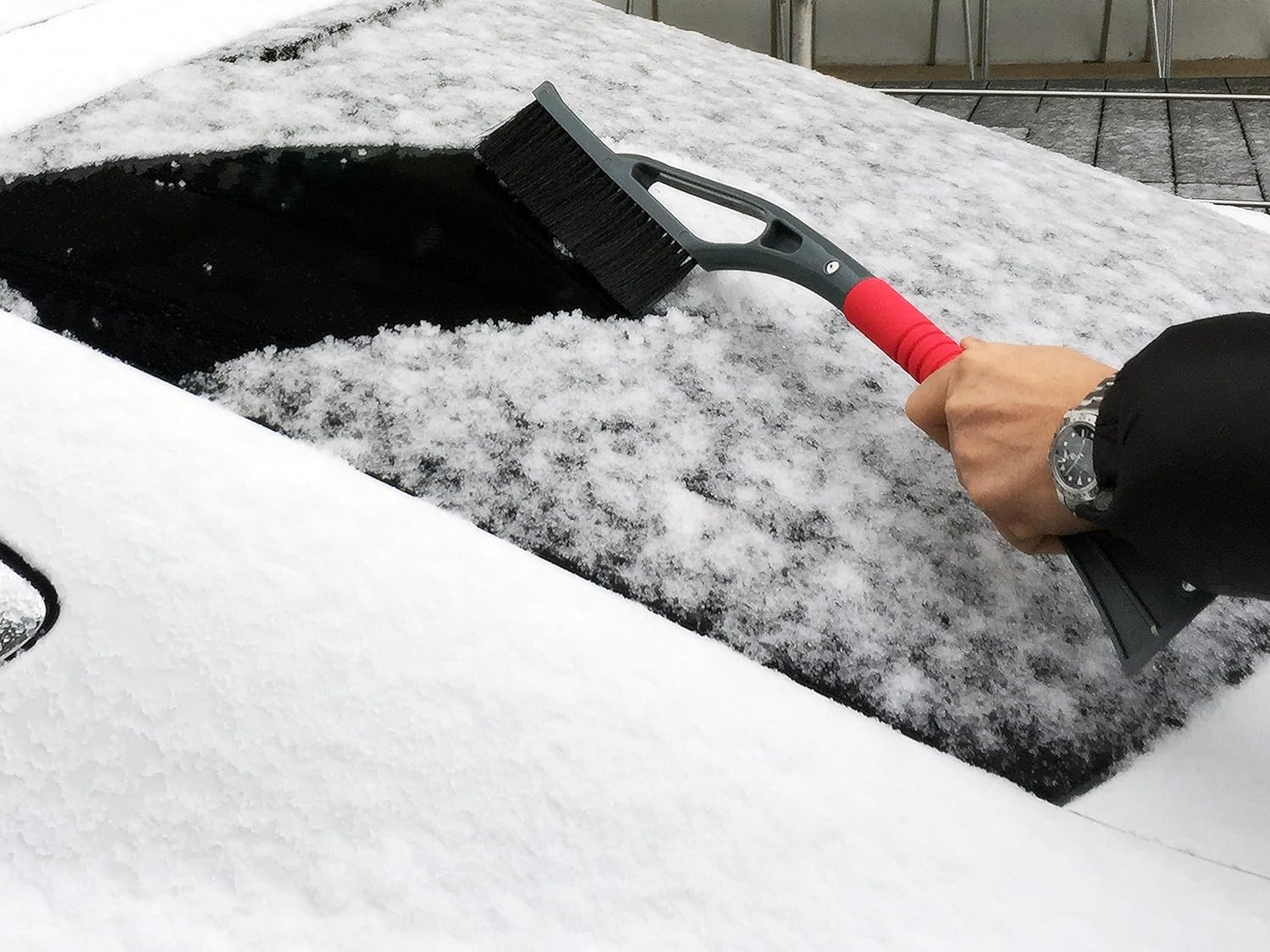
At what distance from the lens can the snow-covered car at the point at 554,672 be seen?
1.57 ft

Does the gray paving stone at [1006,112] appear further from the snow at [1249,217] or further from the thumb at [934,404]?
the thumb at [934,404]

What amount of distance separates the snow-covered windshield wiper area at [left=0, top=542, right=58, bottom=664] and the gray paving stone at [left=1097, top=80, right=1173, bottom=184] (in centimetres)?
229

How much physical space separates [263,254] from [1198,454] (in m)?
0.64

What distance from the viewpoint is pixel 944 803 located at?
0.51 meters

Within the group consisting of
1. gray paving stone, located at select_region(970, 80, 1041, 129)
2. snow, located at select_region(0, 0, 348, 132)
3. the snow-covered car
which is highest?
snow, located at select_region(0, 0, 348, 132)

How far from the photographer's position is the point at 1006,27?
446cm

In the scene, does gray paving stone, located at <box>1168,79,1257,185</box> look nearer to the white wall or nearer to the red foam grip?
the red foam grip

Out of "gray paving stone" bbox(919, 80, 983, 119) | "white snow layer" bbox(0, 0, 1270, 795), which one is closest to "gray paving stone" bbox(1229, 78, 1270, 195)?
"gray paving stone" bbox(919, 80, 983, 119)

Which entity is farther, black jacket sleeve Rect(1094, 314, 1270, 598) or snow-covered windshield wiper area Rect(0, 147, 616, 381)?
snow-covered windshield wiper area Rect(0, 147, 616, 381)

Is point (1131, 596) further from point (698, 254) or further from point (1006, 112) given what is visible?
point (1006, 112)

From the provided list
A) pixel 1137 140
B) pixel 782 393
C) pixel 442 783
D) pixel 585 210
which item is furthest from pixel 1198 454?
pixel 1137 140

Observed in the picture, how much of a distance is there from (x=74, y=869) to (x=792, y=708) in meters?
0.37

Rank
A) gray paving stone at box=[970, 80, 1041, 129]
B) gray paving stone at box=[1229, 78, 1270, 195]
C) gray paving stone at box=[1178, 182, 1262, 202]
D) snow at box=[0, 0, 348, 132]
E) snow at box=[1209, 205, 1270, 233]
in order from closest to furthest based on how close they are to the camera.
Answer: snow at box=[0, 0, 348, 132]
snow at box=[1209, 205, 1270, 233]
gray paving stone at box=[1178, 182, 1262, 202]
gray paving stone at box=[1229, 78, 1270, 195]
gray paving stone at box=[970, 80, 1041, 129]

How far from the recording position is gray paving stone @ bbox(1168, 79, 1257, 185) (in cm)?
220
